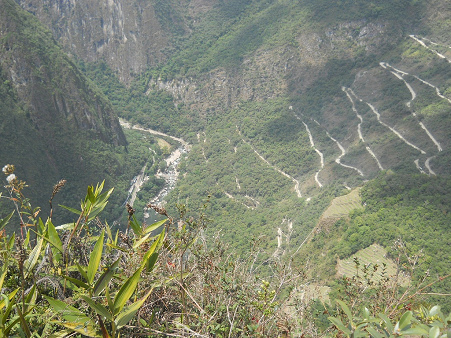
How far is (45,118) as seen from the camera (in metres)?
46.0

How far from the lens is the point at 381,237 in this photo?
23969 mm

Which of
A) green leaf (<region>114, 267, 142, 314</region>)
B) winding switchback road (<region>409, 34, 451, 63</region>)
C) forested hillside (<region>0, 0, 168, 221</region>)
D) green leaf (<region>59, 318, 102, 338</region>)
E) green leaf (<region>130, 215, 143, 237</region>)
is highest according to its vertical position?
green leaf (<region>114, 267, 142, 314</region>)

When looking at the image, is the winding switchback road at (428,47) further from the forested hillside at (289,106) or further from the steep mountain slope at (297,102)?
the steep mountain slope at (297,102)

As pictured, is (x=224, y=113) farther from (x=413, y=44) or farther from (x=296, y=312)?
(x=296, y=312)

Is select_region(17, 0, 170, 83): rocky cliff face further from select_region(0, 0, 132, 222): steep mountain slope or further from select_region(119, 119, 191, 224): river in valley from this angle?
select_region(0, 0, 132, 222): steep mountain slope

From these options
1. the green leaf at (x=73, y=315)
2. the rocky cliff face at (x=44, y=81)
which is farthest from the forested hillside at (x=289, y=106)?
the green leaf at (x=73, y=315)

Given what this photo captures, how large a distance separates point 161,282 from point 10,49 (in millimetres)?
53201

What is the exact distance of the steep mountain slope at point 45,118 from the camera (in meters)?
39.4

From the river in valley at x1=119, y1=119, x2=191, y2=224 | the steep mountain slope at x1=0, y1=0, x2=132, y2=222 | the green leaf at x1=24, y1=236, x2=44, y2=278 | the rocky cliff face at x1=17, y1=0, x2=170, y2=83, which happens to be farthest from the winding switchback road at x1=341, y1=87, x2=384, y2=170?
the rocky cliff face at x1=17, y1=0, x2=170, y2=83

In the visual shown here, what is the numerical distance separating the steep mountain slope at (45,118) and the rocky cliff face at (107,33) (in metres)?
29.9

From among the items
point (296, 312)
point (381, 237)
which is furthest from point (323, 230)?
point (296, 312)

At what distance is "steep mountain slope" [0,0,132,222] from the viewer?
39.4 meters

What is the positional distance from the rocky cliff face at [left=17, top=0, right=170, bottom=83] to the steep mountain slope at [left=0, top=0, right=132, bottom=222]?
29.9m

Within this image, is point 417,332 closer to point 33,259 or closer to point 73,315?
point 73,315
